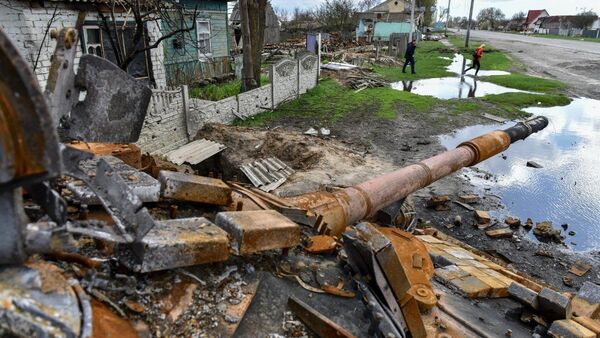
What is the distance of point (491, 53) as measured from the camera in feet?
120

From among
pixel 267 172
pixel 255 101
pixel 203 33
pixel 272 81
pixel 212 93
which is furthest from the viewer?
pixel 203 33

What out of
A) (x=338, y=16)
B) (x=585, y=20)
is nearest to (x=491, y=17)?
(x=585, y=20)

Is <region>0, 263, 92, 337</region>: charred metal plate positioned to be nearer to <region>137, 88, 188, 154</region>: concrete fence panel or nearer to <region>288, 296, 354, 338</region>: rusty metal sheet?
<region>288, 296, 354, 338</region>: rusty metal sheet

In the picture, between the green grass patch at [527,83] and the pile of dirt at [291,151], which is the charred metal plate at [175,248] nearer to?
the pile of dirt at [291,151]

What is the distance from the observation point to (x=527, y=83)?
2162 cm

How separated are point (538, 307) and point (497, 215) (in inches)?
221

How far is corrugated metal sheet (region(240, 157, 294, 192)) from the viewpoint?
27.5 feet

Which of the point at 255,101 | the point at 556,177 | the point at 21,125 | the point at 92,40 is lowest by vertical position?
the point at 556,177

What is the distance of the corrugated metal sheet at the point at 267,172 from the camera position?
838cm

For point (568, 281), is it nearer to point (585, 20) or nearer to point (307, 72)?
point (307, 72)


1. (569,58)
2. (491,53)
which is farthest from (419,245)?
(491,53)

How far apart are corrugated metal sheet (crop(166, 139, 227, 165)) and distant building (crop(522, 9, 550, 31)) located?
97506 mm

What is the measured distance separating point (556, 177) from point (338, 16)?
3620 centimetres

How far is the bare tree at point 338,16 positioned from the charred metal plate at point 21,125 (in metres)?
43.6
